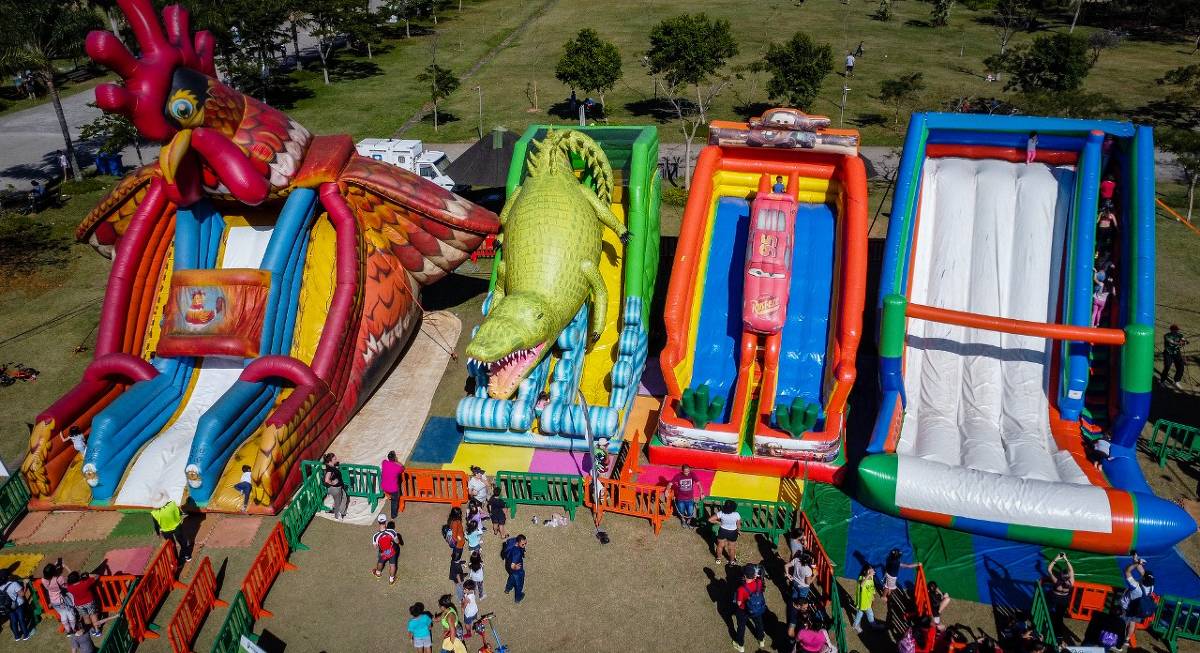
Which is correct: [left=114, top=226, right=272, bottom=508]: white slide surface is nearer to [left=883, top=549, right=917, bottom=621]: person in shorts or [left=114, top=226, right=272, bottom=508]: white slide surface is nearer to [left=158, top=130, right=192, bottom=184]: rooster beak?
[left=158, top=130, right=192, bottom=184]: rooster beak

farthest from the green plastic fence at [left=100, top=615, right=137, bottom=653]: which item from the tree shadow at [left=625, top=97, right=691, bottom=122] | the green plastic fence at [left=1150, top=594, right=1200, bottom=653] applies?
the tree shadow at [left=625, top=97, right=691, bottom=122]

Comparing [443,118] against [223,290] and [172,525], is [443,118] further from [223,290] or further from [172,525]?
[172,525]

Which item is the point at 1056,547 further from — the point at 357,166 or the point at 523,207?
the point at 357,166

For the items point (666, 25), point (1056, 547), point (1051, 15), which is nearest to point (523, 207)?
point (1056, 547)

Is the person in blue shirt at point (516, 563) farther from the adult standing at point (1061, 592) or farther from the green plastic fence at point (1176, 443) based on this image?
the green plastic fence at point (1176, 443)

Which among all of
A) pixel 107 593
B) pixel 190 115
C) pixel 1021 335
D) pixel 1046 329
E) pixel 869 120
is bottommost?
pixel 107 593

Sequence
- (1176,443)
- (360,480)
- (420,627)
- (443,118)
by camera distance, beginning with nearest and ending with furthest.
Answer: (420,627)
(360,480)
(1176,443)
(443,118)

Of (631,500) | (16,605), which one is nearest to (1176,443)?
(631,500)
